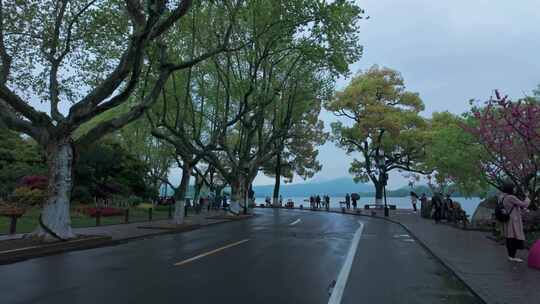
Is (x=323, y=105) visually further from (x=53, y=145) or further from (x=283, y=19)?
(x=53, y=145)

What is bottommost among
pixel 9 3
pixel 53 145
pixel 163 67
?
pixel 53 145

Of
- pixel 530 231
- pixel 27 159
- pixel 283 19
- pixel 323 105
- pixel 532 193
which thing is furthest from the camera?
pixel 323 105

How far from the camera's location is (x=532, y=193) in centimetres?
2028

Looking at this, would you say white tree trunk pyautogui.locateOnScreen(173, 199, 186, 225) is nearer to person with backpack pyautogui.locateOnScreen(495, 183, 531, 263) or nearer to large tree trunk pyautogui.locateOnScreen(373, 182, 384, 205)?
person with backpack pyautogui.locateOnScreen(495, 183, 531, 263)

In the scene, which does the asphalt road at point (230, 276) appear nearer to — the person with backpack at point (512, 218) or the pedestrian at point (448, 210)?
the person with backpack at point (512, 218)

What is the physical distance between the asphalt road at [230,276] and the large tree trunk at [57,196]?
56.8 inches

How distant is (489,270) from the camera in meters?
10.1

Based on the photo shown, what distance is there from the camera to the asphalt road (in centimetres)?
734

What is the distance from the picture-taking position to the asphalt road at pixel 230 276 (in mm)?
7340

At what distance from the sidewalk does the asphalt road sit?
0.32 m

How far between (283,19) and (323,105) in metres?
30.2

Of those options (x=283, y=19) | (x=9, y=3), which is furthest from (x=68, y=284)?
(x=283, y=19)

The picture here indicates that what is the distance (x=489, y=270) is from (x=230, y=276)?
230 inches

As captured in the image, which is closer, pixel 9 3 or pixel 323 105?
pixel 9 3
